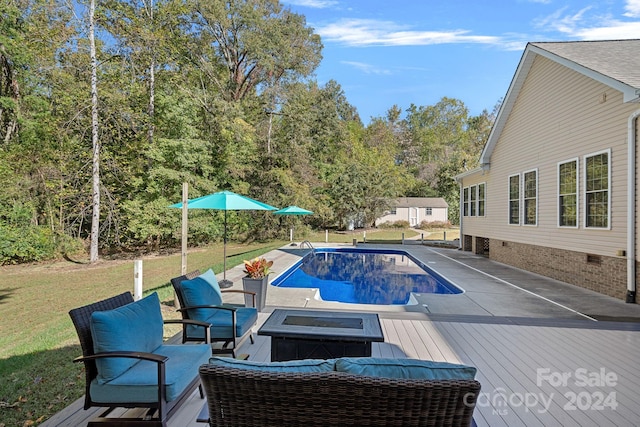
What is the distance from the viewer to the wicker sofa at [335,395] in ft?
5.02

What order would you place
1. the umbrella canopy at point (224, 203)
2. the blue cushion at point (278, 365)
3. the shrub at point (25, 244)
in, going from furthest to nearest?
the shrub at point (25, 244) → the umbrella canopy at point (224, 203) → the blue cushion at point (278, 365)

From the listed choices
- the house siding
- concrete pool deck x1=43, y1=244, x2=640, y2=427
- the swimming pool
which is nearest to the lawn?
concrete pool deck x1=43, y1=244, x2=640, y2=427

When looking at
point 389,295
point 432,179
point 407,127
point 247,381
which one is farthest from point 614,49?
point 407,127

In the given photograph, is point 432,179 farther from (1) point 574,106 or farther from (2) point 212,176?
(1) point 574,106

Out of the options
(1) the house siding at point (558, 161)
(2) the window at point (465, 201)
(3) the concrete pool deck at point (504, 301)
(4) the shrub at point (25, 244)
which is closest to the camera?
(3) the concrete pool deck at point (504, 301)

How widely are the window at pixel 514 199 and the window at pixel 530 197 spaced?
0.41 meters

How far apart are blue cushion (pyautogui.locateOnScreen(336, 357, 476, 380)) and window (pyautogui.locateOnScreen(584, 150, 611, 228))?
7.53 metres

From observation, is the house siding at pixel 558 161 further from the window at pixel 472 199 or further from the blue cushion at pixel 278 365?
the blue cushion at pixel 278 365

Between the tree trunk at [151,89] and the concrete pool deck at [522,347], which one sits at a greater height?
the tree trunk at [151,89]

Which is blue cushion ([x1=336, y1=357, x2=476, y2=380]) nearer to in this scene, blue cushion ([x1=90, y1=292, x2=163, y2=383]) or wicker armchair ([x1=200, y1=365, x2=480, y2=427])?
wicker armchair ([x1=200, y1=365, x2=480, y2=427])

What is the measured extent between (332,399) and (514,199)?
11.5m

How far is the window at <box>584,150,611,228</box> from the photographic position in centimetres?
721

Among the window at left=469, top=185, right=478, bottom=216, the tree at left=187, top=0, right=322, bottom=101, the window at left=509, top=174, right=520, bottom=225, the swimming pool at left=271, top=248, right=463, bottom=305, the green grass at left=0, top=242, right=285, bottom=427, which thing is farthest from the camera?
the tree at left=187, top=0, right=322, bottom=101

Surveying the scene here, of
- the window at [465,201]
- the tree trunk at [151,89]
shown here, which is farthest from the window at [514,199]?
the tree trunk at [151,89]
